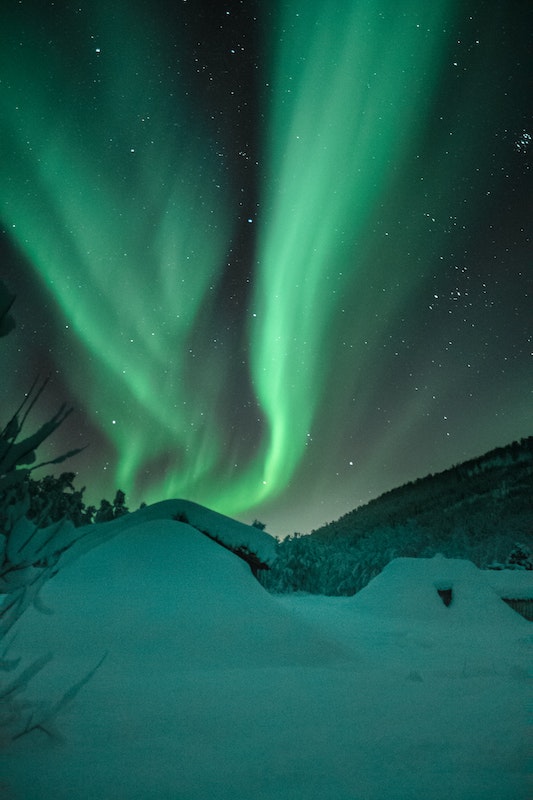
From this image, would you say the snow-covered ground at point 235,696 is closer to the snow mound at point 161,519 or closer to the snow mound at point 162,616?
the snow mound at point 162,616

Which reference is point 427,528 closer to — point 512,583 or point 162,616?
point 512,583

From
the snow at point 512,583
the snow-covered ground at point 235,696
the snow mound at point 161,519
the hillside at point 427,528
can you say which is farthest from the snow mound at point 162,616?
the hillside at point 427,528

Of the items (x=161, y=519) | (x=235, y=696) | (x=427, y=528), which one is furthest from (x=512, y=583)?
(x=427, y=528)

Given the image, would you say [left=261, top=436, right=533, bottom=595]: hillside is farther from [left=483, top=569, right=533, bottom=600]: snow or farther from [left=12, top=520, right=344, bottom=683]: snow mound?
[left=12, top=520, right=344, bottom=683]: snow mound

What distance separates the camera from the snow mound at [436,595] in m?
21.8

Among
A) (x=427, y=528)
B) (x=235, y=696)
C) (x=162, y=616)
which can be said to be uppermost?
(x=427, y=528)

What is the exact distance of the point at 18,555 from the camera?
4250 millimetres

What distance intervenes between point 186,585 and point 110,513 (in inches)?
1952

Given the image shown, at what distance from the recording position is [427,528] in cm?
7869

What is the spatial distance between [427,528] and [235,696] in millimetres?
75992

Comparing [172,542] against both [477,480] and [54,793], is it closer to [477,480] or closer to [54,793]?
[54,793]

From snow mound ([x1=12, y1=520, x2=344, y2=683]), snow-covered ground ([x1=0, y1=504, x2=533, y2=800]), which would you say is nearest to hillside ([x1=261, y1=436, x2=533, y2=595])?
snow-covered ground ([x1=0, y1=504, x2=533, y2=800])

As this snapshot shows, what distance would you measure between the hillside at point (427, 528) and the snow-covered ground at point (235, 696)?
27488 millimetres

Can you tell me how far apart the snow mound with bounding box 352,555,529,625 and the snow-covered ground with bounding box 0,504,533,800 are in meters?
3.63
